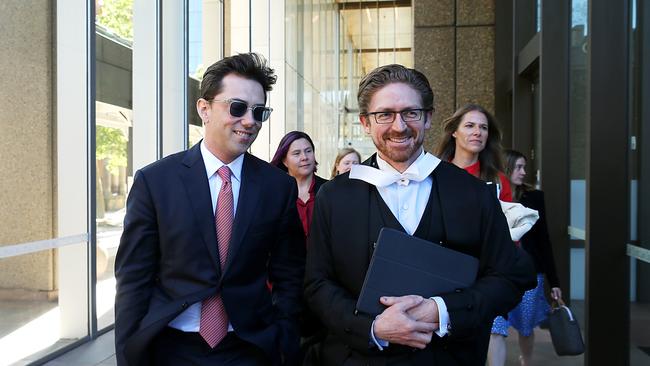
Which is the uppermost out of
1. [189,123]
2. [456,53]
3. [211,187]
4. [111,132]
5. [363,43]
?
[363,43]

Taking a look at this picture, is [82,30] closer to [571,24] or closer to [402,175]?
[571,24]

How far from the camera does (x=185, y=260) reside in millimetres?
2184

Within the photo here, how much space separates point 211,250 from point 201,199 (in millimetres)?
188

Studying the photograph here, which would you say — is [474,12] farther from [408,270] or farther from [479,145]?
[408,270]

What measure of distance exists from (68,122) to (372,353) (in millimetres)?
5044

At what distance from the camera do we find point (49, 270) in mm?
5805

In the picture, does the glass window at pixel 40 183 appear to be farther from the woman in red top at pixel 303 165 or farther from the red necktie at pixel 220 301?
the red necktie at pixel 220 301

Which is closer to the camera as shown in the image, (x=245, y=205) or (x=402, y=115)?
(x=402, y=115)

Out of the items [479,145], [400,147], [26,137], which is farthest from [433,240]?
[26,137]

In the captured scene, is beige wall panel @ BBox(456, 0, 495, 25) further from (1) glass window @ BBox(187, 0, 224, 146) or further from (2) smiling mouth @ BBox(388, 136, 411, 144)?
(2) smiling mouth @ BBox(388, 136, 411, 144)

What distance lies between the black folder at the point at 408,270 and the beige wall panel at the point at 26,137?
4.00m

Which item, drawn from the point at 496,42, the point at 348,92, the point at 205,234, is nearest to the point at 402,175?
the point at 205,234

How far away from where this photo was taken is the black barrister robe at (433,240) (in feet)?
6.52

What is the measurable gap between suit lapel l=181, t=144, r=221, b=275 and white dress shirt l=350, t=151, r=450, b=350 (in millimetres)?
532
